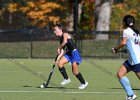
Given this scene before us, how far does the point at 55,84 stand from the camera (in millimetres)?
18531

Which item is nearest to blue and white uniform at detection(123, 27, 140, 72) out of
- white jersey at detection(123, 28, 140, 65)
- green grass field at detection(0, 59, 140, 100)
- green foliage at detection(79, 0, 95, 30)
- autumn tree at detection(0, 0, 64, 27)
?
white jersey at detection(123, 28, 140, 65)

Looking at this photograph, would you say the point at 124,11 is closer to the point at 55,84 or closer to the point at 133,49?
the point at 55,84

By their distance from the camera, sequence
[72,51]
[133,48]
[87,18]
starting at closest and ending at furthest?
[133,48] < [72,51] < [87,18]

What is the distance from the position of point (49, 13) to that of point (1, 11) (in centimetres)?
556

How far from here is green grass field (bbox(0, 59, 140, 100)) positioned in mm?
15101

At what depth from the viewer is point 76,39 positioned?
3161cm

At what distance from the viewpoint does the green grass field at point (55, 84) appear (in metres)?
15.1

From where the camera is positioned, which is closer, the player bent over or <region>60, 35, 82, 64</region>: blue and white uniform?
the player bent over

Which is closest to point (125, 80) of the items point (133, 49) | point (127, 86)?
point (127, 86)

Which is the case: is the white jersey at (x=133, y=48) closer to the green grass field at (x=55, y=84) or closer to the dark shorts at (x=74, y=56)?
the green grass field at (x=55, y=84)

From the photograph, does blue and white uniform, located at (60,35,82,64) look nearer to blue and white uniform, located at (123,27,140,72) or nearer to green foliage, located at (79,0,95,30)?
blue and white uniform, located at (123,27,140,72)

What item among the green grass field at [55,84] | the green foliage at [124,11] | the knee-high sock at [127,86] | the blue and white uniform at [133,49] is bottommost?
the green foliage at [124,11]

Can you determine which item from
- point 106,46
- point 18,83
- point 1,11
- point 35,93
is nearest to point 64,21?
point 1,11

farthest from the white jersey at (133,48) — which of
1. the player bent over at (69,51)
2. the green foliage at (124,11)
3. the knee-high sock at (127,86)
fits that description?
the green foliage at (124,11)
